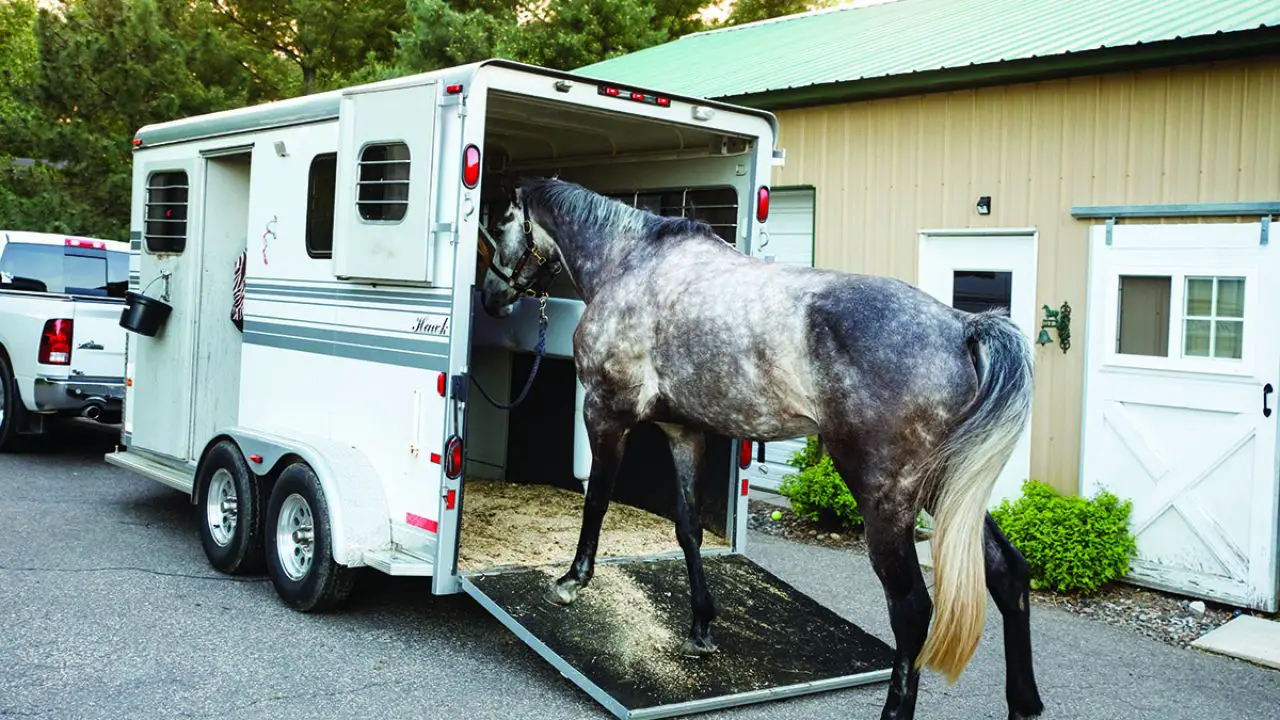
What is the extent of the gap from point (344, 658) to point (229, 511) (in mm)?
1799

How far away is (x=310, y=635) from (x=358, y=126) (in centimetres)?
247

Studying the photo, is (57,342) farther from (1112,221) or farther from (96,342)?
(1112,221)

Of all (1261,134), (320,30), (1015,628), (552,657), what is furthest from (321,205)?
(320,30)

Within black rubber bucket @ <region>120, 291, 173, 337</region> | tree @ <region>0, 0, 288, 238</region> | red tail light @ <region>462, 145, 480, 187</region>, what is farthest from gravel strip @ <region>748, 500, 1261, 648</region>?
tree @ <region>0, 0, 288, 238</region>

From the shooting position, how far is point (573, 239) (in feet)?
18.4

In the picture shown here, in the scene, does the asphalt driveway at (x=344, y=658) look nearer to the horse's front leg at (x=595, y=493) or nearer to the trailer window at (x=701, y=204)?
the horse's front leg at (x=595, y=493)

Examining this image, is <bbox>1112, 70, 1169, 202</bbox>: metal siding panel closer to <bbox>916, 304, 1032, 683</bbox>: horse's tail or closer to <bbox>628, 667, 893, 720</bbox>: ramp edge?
<bbox>916, 304, 1032, 683</bbox>: horse's tail

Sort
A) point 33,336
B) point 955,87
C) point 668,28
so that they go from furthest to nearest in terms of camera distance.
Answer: point 668,28 → point 33,336 → point 955,87

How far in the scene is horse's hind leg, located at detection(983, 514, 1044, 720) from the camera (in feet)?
14.9

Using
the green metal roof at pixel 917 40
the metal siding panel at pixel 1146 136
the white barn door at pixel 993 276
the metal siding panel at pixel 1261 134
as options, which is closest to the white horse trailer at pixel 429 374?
the white barn door at pixel 993 276

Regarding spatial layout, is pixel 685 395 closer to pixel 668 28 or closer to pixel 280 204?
pixel 280 204

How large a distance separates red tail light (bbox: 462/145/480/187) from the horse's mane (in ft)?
1.91

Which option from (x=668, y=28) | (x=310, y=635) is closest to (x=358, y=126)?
(x=310, y=635)

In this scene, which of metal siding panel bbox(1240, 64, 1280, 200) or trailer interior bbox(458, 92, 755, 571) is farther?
metal siding panel bbox(1240, 64, 1280, 200)
